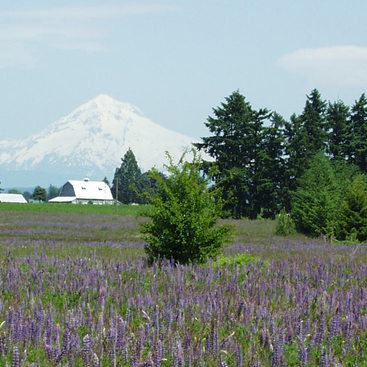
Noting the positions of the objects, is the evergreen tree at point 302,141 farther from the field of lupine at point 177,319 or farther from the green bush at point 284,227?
the field of lupine at point 177,319

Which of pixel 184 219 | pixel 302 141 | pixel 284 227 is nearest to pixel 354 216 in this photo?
pixel 284 227

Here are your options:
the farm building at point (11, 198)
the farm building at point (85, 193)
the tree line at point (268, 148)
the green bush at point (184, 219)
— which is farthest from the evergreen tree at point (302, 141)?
the farm building at point (11, 198)

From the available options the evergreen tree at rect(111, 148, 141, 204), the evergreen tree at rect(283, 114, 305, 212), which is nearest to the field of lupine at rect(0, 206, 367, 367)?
the evergreen tree at rect(283, 114, 305, 212)

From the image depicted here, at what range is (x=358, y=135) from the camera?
62.6 meters

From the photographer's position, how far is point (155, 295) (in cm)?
695

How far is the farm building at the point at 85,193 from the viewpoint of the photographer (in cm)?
15038

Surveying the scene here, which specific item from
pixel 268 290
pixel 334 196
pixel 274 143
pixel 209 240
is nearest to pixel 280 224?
pixel 334 196

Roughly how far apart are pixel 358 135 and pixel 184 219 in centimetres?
5509

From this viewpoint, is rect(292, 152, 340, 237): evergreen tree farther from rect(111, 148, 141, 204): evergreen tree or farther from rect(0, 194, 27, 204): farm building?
rect(0, 194, 27, 204): farm building

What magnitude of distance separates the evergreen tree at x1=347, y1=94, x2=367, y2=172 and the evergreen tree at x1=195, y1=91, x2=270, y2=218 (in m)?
9.45

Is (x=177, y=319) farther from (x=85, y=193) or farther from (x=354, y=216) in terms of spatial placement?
(x=85, y=193)

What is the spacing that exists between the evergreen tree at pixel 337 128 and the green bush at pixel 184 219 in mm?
52683

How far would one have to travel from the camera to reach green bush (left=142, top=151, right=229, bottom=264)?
1115 centimetres

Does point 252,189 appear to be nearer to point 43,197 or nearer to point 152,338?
point 152,338
